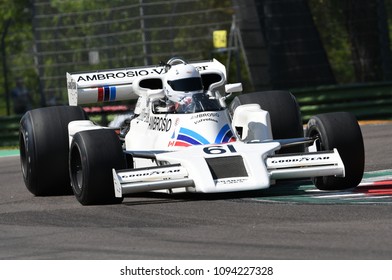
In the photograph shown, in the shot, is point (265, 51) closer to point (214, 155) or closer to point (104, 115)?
point (104, 115)

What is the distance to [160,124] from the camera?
12.7m

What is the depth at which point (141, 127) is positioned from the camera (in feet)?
43.2

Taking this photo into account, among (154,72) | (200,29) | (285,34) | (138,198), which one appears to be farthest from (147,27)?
(138,198)

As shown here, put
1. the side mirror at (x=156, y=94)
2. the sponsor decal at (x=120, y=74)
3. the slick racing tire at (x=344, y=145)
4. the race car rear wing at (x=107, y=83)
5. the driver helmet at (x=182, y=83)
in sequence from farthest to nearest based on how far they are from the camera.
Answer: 1. the sponsor decal at (x=120, y=74)
2. the race car rear wing at (x=107, y=83)
3. the side mirror at (x=156, y=94)
4. the driver helmet at (x=182, y=83)
5. the slick racing tire at (x=344, y=145)

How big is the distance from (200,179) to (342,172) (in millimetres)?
1367

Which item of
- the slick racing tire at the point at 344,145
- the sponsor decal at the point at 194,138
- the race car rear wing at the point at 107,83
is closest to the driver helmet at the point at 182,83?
the sponsor decal at the point at 194,138

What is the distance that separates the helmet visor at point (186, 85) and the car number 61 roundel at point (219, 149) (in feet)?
3.71

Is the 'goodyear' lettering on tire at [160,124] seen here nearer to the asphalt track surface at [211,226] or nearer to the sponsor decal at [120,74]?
the asphalt track surface at [211,226]

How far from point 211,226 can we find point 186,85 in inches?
118

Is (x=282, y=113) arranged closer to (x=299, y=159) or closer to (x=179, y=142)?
(x=179, y=142)

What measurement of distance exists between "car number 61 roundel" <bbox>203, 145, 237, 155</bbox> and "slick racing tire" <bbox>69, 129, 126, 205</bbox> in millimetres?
788

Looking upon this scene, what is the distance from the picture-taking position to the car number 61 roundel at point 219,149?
11570 millimetres

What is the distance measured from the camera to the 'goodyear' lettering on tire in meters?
12.5

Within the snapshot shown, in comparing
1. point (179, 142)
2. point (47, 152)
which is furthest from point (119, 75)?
point (179, 142)
